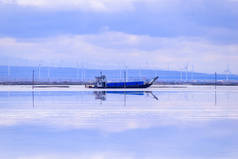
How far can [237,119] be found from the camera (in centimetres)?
1316

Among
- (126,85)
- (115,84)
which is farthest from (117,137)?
(115,84)

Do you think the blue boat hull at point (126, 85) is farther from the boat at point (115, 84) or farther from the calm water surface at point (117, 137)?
the calm water surface at point (117, 137)

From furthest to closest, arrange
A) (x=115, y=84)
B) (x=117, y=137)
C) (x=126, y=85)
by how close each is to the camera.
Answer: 1. (x=115, y=84)
2. (x=126, y=85)
3. (x=117, y=137)

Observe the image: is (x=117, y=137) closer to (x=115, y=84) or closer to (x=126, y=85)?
(x=126, y=85)

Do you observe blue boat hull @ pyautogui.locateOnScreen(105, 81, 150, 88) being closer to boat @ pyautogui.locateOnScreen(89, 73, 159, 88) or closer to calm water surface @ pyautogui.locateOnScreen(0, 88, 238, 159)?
boat @ pyautogui.locateOnScreen(89, 73, 159, 88)

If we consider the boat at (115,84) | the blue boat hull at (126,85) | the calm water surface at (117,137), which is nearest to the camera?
the calm water surface at (117,137)

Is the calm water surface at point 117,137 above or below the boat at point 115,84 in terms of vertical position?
below

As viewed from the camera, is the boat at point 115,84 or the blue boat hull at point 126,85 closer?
the boat at point 115,84

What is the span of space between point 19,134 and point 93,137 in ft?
5.79

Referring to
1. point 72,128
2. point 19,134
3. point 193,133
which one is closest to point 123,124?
point 72,128

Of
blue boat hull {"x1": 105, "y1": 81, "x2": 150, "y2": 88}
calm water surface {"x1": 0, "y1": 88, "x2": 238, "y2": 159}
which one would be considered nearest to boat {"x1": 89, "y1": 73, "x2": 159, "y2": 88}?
blue boat hull {"x1": 105, "y1": 81, "x2": 150, "y2": 88}

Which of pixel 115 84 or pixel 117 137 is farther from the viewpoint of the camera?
pixel 115 84

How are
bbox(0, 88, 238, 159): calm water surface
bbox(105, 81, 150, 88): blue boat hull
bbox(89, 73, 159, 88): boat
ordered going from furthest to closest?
bbox(105, 81, 150, 88): blue boat hull < bbox(89, 73, 159, 88): boat < bbox(0, 88, 238, 159): calm water surface

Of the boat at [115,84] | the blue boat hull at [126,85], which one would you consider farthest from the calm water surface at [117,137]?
the blue boat hull at [126,85]
